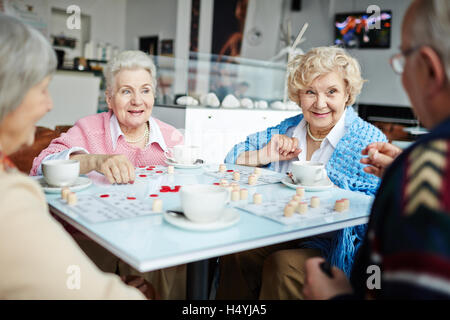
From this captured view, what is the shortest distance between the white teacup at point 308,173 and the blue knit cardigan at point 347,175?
0.20m

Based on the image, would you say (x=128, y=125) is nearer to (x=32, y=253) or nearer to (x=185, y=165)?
(x=185, y=165)

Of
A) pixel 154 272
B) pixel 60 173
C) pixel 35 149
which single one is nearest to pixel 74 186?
pixel 60 173

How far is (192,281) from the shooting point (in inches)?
48.4

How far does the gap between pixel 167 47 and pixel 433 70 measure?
24.7 feet

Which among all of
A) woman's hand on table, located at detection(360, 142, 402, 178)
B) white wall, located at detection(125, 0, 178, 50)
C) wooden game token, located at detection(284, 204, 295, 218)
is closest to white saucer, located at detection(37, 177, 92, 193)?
wooden game token, located at detection(284, 204, 295, 218)

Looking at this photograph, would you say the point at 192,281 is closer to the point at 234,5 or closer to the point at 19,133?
the point at 19,133

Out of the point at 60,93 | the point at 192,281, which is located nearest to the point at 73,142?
the point at 192,281

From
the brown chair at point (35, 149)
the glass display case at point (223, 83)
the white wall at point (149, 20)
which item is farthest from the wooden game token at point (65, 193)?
the white wall at point (149, 20)

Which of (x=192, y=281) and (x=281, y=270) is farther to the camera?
(x=281, y=270)

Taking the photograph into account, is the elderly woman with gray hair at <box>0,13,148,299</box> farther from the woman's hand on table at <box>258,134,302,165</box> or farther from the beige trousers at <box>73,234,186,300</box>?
the woman's hand on table at <box>258,134,302,165</box>

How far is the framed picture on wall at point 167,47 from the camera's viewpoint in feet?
25.2

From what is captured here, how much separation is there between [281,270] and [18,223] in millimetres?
989

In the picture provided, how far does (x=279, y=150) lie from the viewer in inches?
77.9
